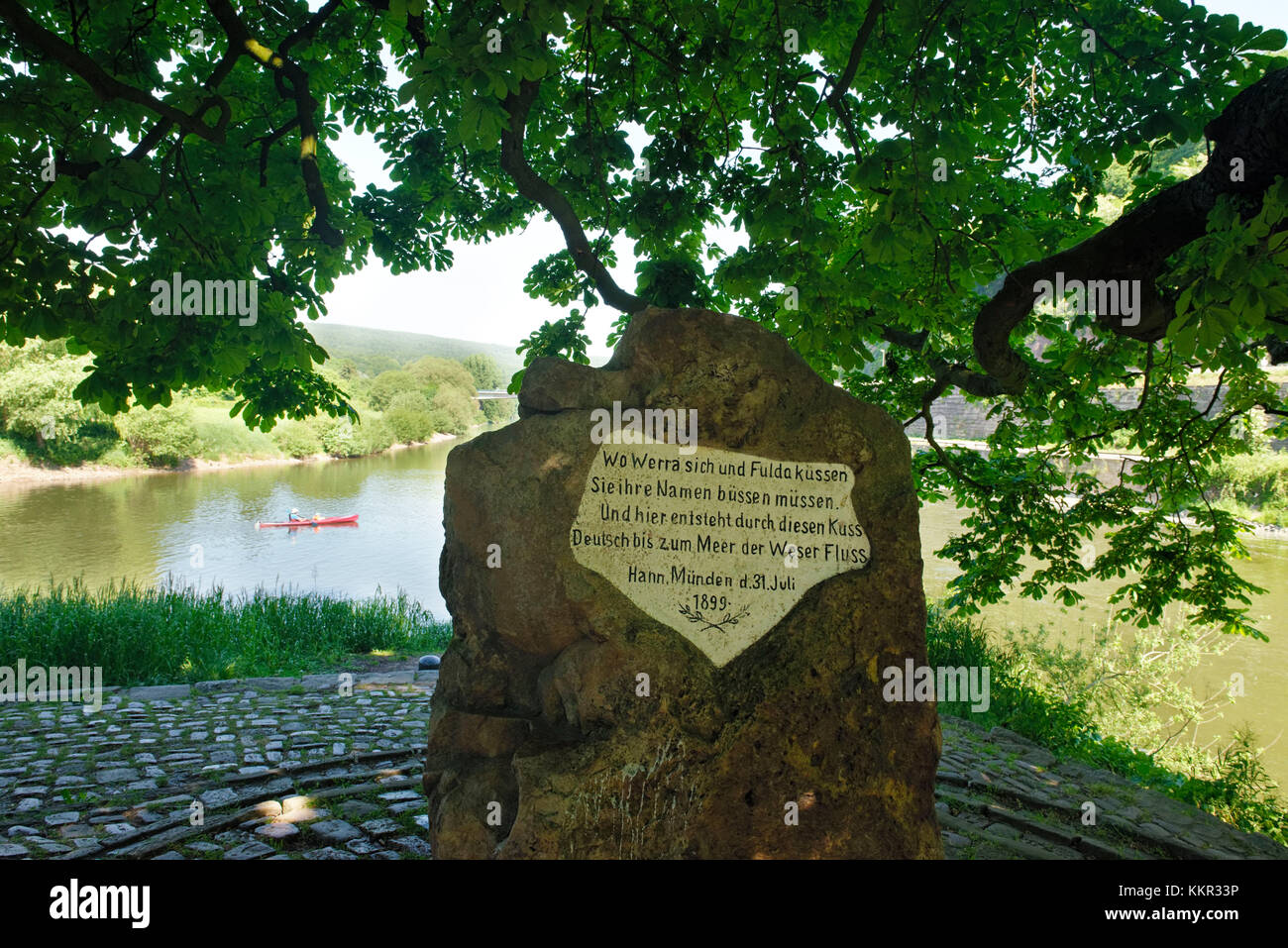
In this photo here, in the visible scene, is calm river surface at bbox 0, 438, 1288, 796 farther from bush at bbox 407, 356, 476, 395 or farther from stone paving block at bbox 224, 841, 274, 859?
bush at bbox 407, 356, 476, 395

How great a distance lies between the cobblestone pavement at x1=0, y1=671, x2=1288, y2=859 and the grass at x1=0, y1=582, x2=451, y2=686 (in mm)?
1046

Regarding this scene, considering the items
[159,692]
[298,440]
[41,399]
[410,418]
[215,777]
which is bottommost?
[159,692]

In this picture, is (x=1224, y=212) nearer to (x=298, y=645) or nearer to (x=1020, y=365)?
(x=1020, y=365)

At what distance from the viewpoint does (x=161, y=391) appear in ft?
17.0

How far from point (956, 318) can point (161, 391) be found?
6.72m

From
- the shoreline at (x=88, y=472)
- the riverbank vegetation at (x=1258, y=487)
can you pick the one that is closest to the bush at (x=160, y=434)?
the shoreline at (x=88, y=472)

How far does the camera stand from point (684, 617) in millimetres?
3664

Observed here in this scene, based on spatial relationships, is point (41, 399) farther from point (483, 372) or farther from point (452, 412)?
point (483, 372)

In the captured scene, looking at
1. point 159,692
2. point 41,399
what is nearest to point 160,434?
point 41,399

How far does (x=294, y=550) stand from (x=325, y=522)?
2019 millimetres

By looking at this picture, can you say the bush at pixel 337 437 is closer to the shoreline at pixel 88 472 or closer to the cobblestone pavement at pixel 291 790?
the shoreline at pixel 88 472

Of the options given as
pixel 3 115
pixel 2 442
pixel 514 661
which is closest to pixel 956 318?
pixel 514 661

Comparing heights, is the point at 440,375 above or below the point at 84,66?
above
